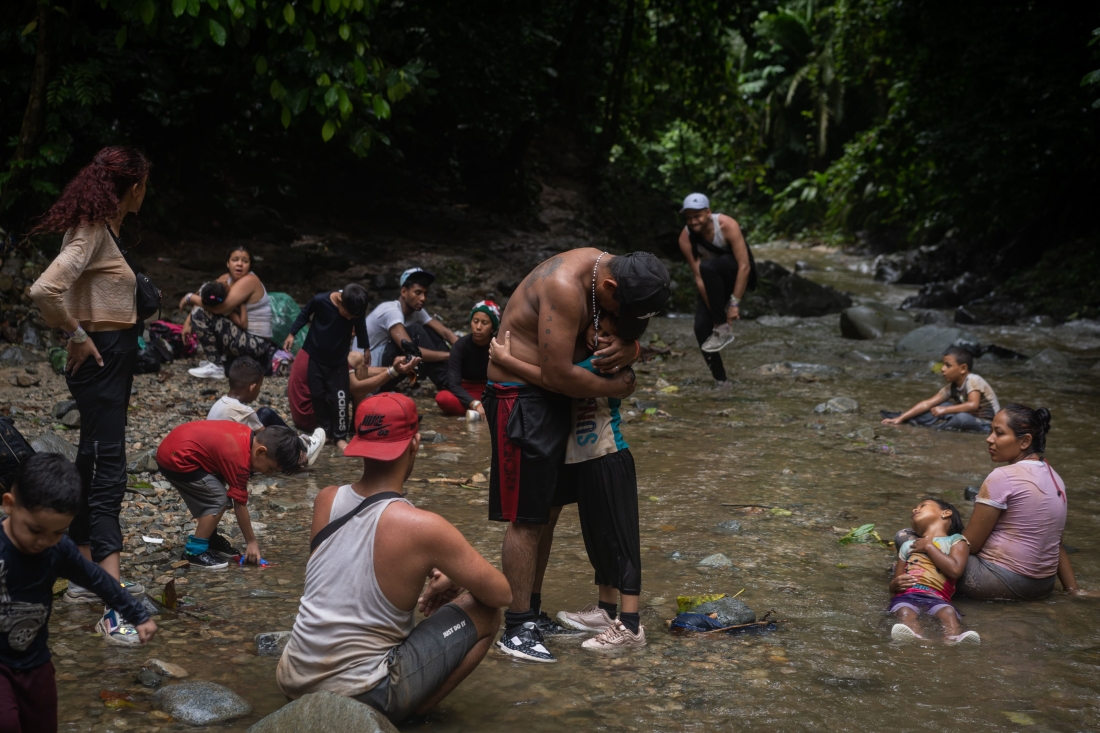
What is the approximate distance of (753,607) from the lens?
13.3 feet

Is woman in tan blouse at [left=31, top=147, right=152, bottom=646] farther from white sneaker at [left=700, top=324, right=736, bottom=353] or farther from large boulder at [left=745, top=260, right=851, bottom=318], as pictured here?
large boulder at [left=745, top=260, right=851, bottom=318]

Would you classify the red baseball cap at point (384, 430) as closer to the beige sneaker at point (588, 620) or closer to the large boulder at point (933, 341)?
the beige sneaker at point (588, 620)

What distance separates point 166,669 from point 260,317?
5.55 m

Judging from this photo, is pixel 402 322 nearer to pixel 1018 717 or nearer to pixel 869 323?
pixel 1018 717

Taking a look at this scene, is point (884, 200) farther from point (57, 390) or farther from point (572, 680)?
point (572, 680)

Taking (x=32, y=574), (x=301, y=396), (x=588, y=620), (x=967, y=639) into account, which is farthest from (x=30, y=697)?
(x=301, y=396)

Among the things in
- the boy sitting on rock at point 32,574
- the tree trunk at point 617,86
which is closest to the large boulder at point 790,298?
the tree trunk at point 617,86

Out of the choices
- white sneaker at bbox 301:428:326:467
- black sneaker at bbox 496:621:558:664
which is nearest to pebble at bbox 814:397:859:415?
white sneaker at bbox 301:428:326:467

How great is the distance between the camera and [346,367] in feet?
22.6

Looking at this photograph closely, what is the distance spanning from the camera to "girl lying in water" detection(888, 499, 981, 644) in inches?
150

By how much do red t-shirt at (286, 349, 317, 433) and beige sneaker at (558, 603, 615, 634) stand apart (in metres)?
3.64

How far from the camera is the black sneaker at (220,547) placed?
4.46m

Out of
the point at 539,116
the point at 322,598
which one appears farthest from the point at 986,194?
the point at 322,598

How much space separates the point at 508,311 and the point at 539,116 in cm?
1306
